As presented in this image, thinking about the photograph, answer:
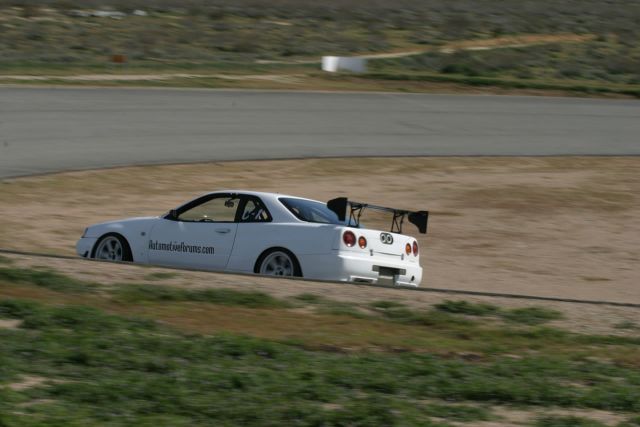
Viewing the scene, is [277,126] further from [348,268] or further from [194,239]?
[348,268]

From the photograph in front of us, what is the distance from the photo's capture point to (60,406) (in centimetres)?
648

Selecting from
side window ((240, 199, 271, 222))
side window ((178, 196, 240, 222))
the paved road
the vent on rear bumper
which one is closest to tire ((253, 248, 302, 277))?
side window ((240, 199, 271, 222))

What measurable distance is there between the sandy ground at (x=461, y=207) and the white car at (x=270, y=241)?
4.76ft

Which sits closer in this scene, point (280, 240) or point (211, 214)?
point (280, 240)

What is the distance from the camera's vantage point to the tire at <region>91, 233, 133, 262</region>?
48.3 ft

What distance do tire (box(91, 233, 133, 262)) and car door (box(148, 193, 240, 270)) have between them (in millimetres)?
422

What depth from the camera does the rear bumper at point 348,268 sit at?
13.2 meters

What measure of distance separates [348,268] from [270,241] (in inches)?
40.4

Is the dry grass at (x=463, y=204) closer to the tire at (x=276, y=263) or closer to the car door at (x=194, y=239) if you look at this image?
the car door at (x=194, y=239)

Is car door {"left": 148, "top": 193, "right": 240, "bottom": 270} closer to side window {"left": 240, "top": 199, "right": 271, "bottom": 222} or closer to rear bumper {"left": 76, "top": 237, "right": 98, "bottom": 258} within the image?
side window {"left": 240, "top": 199, "right": 271, "bottom": 222}

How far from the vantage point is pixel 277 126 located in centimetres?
3000

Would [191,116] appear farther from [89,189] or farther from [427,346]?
[427,346]

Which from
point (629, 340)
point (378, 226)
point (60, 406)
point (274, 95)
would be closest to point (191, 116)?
point (274, 95)

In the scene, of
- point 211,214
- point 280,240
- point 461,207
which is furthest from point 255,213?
point 461,207
